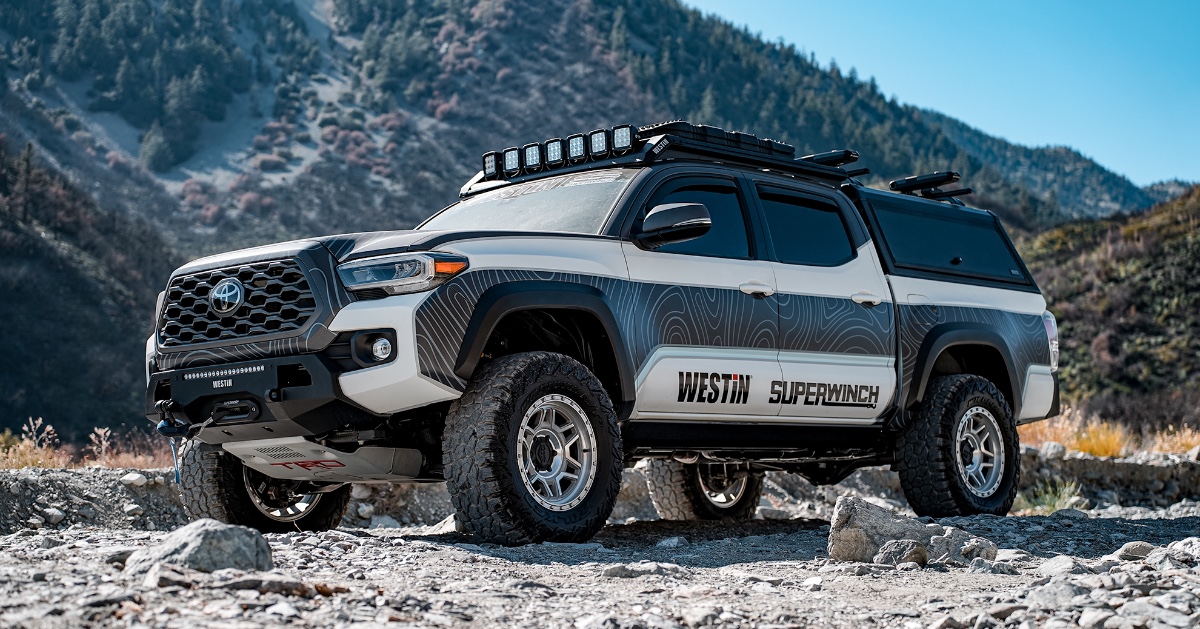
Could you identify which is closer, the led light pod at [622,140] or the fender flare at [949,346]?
the led light pod at [622,140]

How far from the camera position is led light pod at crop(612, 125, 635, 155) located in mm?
6719

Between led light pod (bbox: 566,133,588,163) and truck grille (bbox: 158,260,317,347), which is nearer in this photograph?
truck grille (bbox: 158,260,317,347)

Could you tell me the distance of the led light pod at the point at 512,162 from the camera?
23.8ft

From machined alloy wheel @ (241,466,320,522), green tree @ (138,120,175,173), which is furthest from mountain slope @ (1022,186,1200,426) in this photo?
green tree @ (138,120,175,173)

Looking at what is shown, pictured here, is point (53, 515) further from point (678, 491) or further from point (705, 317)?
point (705, 317)

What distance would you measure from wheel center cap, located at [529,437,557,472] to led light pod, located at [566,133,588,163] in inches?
75.6

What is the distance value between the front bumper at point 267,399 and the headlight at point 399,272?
38 cm

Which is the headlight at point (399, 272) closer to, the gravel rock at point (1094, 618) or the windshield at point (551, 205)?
the windshield at point (551, 205)

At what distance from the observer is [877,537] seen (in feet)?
18.2

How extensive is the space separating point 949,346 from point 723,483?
220 centimetres

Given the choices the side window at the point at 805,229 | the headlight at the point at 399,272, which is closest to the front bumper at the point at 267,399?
the headlight at the point at 399,272

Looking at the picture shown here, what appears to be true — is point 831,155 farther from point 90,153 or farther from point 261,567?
point 90,153

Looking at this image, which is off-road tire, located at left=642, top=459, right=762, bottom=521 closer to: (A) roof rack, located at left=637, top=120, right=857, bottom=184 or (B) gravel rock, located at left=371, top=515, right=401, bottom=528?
(B) gravel rock, located at left=371, top=515, right=401, bottom=528

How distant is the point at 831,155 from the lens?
7.82 m
